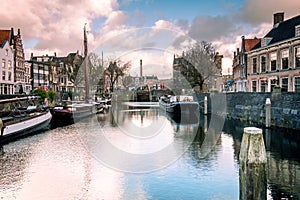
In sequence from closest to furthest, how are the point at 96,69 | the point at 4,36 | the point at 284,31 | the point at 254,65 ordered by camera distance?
1. the point at 284,31
2. the point at 254,65
3. the point at 4,36
4. the point at 96,69

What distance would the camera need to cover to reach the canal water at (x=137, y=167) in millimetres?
9969

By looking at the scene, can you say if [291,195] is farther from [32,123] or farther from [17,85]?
[17,85]

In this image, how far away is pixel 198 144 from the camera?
18312mm

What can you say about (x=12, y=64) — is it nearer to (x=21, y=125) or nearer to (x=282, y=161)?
(x=21, y=125)

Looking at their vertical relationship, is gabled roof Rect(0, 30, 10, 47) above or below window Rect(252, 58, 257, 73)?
above

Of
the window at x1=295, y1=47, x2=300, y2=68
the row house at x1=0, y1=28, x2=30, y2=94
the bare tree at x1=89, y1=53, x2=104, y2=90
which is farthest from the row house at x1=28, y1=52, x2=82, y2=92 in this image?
the window at x1=295, y1=47, x2=300, y2=68

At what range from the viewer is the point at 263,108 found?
25484 mm

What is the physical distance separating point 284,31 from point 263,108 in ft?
47.6

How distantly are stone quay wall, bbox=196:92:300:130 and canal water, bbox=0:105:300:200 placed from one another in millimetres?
1777

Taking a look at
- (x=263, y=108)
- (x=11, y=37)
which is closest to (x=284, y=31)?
(x=263, y=108)

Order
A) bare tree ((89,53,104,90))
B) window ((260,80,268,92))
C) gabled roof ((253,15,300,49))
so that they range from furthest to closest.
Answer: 1. bare tree ((89,53,104,90))
2. window ((260,80,268,92))
3. gabled roof ((253,15,300,49))

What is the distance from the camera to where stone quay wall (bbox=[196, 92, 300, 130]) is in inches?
837

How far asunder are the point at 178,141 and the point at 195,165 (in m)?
6.38

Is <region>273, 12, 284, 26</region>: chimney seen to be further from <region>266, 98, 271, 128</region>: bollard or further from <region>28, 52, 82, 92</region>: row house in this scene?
<region>28, 52, 82, 92</region>: row house
